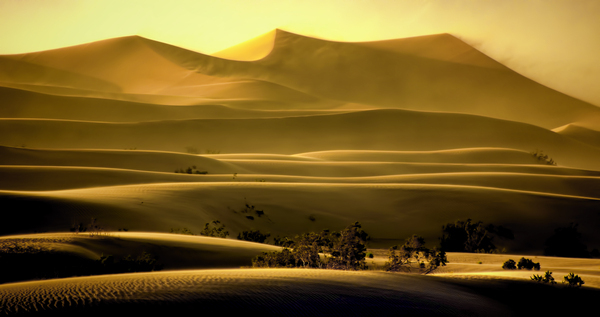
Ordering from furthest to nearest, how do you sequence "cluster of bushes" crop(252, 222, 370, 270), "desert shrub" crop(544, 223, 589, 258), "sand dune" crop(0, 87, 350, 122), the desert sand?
"sand dune" crop(0, 87, 350, 122) < "desert shrub" crop(544, 223, 589, 258) < "cluster of bushes" crop(252, 222, 370, 270) < the desert sand

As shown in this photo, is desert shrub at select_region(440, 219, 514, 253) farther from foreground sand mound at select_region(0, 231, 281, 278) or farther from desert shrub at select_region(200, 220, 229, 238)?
foreground sand mound at select_region(0, 231, 281, 278)

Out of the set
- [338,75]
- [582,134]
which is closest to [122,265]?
[582,134]

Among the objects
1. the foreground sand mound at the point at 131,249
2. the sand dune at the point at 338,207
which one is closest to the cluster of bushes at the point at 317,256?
the foreground sand mound at the point at 131,249

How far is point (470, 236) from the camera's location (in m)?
20.6

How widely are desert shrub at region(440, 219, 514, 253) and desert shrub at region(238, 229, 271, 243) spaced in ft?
21.2

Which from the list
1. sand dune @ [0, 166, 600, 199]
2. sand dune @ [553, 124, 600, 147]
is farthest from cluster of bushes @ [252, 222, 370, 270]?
sand dune @ [553, 124, 600, 147]

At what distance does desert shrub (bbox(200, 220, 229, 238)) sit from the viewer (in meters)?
17.3

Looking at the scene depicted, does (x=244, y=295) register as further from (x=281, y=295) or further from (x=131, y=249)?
(x=131, y=249)

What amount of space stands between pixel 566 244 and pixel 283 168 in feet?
64.8

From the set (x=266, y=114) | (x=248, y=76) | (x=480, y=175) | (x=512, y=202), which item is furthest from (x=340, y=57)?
(x=512, y=202)

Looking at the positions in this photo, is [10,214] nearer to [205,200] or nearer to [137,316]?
[205,200]

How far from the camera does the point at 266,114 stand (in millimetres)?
77312

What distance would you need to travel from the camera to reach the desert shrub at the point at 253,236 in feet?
60.6

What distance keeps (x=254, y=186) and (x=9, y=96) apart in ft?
193
